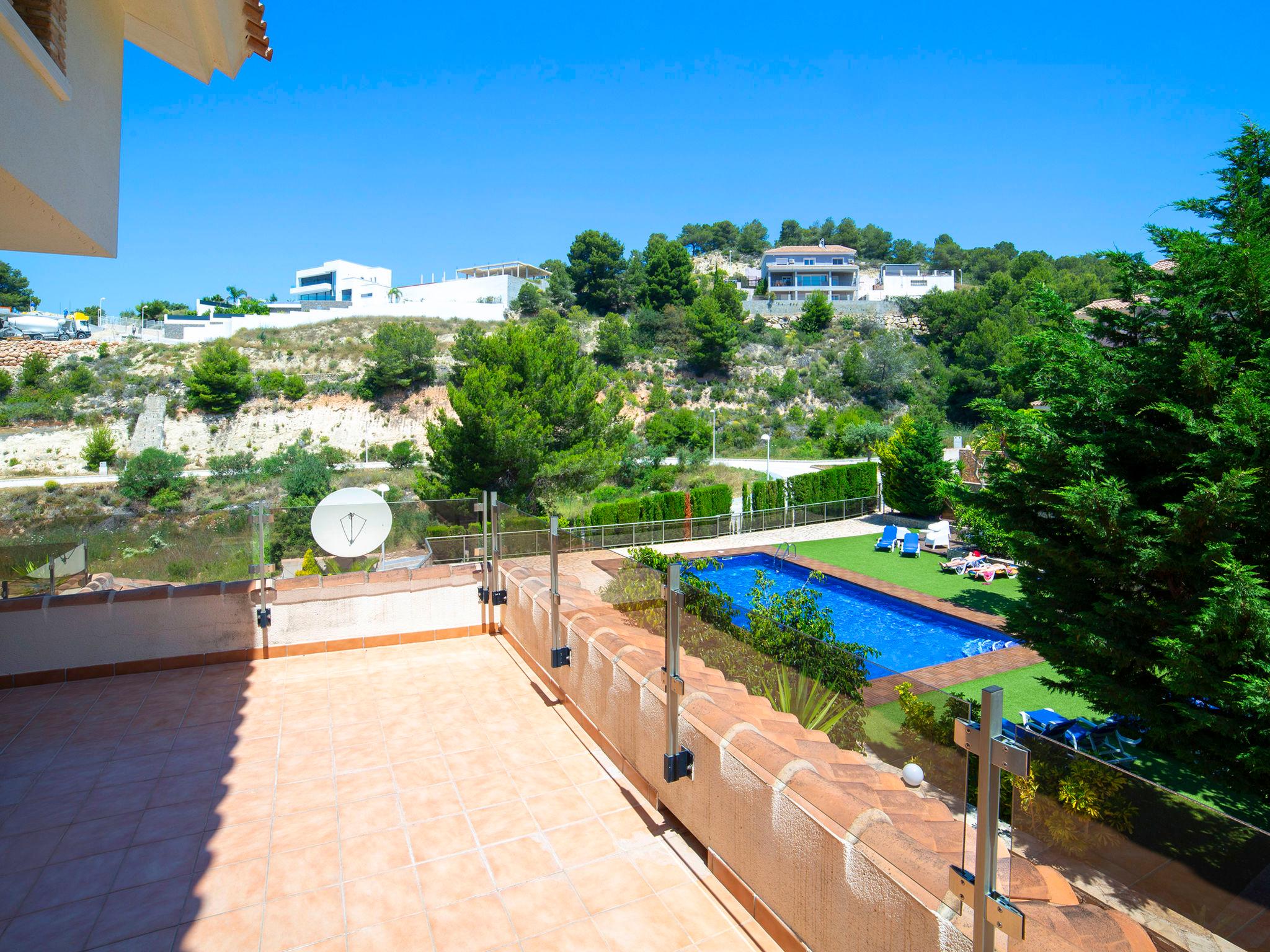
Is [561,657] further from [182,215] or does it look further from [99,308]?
[99,308]

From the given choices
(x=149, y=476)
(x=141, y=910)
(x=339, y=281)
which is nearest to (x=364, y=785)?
(x=141, y=910)

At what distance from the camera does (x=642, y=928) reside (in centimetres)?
271

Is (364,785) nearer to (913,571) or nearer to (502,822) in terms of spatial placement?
(502,822)

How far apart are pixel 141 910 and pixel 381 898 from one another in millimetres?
901

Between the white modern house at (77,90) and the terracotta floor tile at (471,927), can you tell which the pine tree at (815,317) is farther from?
the terracotta floor tile at (471,927)

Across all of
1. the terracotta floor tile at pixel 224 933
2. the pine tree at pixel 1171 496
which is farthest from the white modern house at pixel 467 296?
the terracotta floor tile at pixel 224 933

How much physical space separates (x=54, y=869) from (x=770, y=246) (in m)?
81.1

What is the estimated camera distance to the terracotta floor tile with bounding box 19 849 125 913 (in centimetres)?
285

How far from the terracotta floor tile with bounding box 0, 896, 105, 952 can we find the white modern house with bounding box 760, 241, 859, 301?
201 feet

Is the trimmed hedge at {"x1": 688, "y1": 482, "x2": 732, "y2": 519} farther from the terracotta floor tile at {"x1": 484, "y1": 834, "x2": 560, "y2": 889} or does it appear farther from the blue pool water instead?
the terracotta floor tile at {"x1": 484, "y1": 834, "x2": 560, "y2": 889}

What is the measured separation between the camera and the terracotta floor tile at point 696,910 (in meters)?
2.71

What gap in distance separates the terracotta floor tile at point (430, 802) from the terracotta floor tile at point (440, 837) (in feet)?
0.18

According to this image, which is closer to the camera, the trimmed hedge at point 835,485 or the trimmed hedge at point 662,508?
the trimmed hedge at point 662,508

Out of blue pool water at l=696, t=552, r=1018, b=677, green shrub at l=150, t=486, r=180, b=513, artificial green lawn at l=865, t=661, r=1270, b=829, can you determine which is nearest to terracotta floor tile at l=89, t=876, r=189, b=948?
artificial green lawn at l=865, t=661, r=1270, b=829
